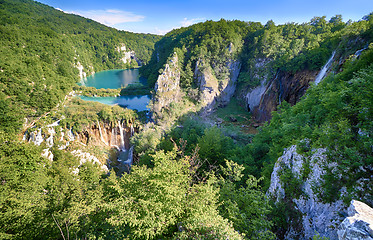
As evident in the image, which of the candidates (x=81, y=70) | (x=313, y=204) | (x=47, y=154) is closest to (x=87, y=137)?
(x=47, y=154)

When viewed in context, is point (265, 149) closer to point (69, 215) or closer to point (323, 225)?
point (323, 225)

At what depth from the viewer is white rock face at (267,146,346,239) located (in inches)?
184

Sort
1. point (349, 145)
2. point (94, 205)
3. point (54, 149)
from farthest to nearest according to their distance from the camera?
point (54, 149) < point (94, 205) < point (349, 145)

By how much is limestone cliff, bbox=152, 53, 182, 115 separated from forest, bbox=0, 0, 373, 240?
76.9 inches

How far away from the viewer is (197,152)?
9.68 m

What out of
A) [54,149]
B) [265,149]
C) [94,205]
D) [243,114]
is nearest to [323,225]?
[265,149]

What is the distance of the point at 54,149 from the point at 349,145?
108ft

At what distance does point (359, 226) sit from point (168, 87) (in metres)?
40.0

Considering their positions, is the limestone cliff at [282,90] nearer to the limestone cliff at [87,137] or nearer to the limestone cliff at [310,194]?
the limestone cliff at [310,194]

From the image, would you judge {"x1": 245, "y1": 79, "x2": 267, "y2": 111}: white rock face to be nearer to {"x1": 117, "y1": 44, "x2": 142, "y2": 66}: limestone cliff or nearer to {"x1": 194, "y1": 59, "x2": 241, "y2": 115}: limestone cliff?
{"x1": 194, "y1": 59, "x2": 241, "y2": 115}: limestone cliff

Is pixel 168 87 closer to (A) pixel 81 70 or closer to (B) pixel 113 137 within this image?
(B) pixel 113 137

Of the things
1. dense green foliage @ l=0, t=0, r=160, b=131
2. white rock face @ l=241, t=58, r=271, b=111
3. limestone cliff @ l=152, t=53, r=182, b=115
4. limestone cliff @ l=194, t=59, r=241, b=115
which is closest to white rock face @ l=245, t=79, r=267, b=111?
white rock face @ l=241, t=58, r=271, b=111

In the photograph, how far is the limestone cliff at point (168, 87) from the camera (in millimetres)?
38250

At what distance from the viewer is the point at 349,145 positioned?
5.18 meters
